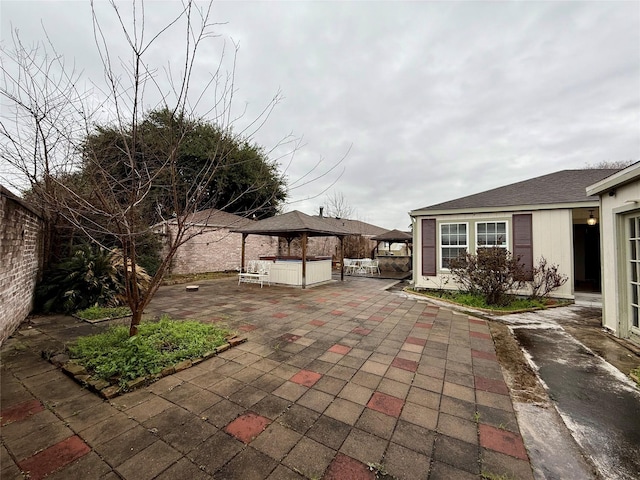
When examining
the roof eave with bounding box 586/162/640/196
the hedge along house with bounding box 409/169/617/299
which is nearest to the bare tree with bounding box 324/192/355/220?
the hedge along house with bounding box 409/169/617/299

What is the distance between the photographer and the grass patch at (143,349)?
8.70 feet

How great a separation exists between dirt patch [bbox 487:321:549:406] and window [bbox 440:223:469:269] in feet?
12.4

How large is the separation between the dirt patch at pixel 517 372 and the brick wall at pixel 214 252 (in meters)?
9.64

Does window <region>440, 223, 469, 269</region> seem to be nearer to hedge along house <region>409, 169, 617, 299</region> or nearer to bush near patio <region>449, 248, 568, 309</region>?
hedge along house <region>409, 169, 617, 299</region>

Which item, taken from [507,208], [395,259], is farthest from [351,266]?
[507,208]

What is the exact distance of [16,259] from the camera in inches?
153

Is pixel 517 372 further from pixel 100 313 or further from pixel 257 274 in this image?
pixel 257 274

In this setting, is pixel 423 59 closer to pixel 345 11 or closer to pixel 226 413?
pixel 345 11

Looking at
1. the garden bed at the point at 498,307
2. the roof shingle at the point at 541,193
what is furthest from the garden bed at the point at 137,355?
the roof shingle at the point at 541,193

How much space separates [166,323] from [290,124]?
3442 mm

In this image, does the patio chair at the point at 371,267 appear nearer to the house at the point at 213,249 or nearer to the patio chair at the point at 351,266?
the patio chair at the point at 351,266

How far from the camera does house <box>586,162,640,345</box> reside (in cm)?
375

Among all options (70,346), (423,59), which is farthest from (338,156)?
(423,59)

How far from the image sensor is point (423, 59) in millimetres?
6465
